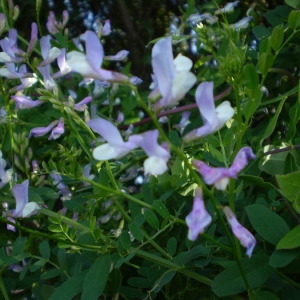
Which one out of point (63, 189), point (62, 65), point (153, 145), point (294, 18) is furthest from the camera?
point (63, 189)

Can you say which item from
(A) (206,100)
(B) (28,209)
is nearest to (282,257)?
(A) (206,100)

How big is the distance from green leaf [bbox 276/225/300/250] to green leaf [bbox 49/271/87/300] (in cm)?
32

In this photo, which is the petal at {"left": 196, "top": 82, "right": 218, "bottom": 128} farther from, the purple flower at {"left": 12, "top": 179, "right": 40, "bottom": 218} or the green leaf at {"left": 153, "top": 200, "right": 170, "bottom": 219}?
the purple flower at {"left": 12, "top": 179, "right": 40, "bottom": 218}

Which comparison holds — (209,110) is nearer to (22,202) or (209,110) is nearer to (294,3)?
(22,202)

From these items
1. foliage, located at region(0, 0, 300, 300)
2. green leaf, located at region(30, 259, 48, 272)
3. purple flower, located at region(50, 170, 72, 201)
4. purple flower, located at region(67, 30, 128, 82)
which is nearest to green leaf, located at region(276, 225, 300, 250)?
foliage, located at region(0, 0, 300, 300)

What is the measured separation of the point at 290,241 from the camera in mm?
734

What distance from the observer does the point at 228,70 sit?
0.73m

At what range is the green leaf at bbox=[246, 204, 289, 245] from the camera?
78 cm

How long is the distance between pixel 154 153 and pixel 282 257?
10.0 inches

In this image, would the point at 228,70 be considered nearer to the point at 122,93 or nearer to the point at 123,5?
the point at 122,93

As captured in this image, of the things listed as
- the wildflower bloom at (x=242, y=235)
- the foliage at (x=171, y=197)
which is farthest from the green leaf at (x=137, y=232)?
the wildflower bloom at (x=242, y=235)

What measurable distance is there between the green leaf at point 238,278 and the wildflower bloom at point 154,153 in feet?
0.79

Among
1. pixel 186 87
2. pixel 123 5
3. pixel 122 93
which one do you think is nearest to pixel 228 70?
pixel 186 87

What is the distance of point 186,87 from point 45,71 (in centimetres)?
49
